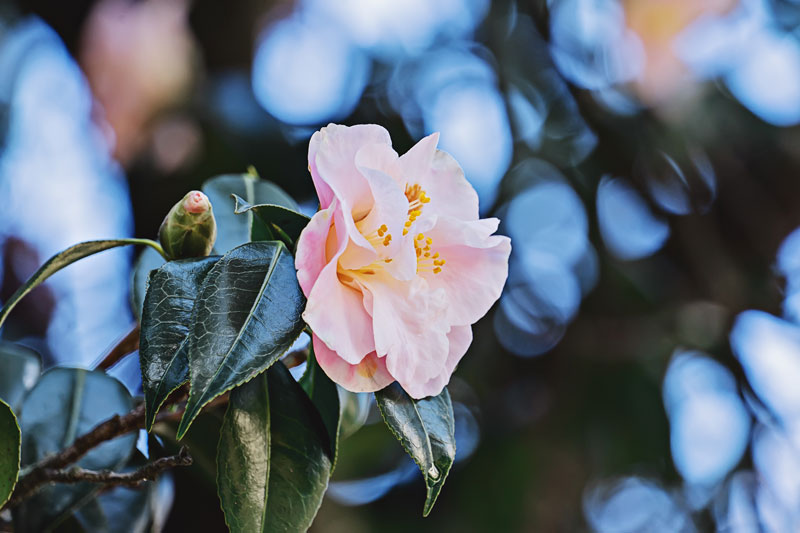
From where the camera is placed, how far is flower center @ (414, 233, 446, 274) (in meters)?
0.49

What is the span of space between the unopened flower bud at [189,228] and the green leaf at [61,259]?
3 centimetres

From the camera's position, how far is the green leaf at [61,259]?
0.50 meters

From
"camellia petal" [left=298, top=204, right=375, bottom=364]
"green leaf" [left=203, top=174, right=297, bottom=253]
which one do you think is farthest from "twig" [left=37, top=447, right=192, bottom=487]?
"green leaf" [left=203, top=174, right=297, bottom=253]

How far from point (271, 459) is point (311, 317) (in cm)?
11

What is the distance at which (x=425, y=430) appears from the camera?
1.54 ft

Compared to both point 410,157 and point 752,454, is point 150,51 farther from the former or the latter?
point 752,454

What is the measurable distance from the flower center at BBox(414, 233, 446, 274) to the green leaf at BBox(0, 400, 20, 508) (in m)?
0.27

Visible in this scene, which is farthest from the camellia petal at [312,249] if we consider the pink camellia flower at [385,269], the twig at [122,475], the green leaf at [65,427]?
the green leaf at [65,427]

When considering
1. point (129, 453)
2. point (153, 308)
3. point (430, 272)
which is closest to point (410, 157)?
point (430, 272)

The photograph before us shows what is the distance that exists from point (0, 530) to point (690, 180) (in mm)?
1867

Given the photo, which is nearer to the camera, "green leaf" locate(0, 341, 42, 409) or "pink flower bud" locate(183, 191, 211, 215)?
"pink flower bud" locate(183, 191, 211, 215)

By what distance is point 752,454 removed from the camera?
1.88m

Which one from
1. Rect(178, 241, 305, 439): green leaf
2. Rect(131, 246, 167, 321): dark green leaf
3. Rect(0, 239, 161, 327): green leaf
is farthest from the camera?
Rect(131, 246, 167, 321): dark green leaf

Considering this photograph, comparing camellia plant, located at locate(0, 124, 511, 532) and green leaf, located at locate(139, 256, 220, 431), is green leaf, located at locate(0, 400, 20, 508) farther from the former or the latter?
green leaf, located at locate(139, 256, 220, 431)
